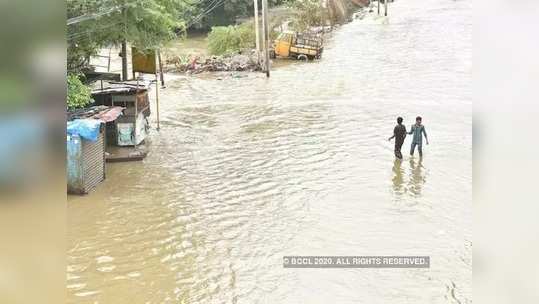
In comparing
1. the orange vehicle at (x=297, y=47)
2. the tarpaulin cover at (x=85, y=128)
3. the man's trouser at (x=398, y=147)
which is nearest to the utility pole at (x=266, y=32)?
the orange vehicle at (x=297, y=47)

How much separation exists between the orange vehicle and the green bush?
1.99 metres

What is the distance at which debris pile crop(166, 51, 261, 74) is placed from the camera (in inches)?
1104

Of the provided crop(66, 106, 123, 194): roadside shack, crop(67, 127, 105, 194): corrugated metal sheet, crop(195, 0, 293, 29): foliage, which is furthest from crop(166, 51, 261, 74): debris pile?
crop(67, 127, 105, 194): corrugated metal sheet

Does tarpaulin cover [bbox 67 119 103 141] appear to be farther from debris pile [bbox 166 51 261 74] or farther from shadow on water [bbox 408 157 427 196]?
debris pile [bbox 166 51 261 74]

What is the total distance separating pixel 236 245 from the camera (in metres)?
9.74

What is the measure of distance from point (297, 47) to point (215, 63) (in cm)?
453

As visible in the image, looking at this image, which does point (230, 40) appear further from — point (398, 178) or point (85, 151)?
point (85, 151)

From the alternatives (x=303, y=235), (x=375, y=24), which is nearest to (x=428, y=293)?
(x=303, y=235)

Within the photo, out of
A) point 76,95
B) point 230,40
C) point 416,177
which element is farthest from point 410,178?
point 230,40

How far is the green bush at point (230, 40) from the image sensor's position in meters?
32.3

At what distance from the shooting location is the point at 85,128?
38.4 ft
